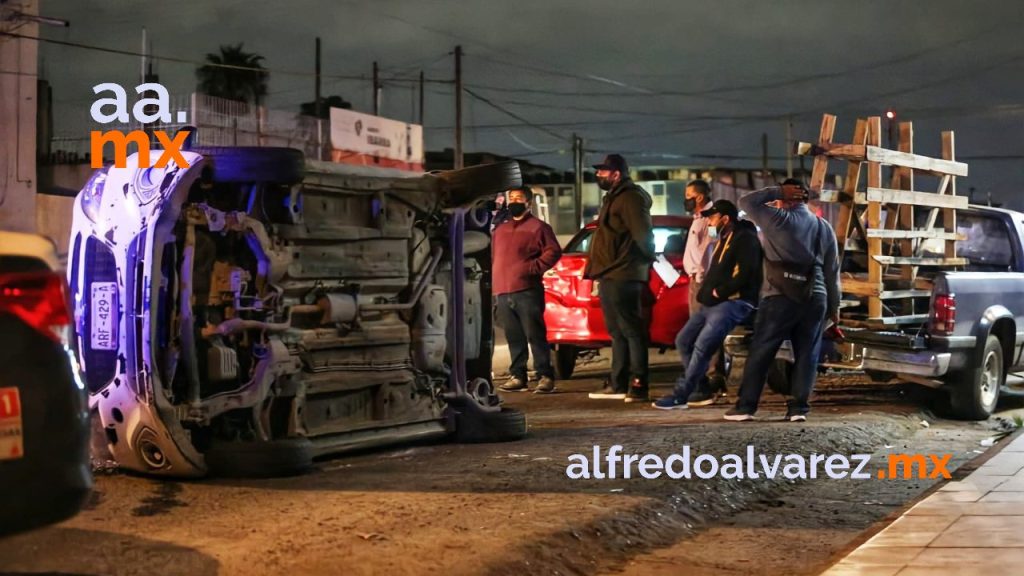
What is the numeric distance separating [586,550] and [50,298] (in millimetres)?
2685

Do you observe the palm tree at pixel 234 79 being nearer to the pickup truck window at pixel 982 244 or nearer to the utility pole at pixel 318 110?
the utility pole at pixel 318 110

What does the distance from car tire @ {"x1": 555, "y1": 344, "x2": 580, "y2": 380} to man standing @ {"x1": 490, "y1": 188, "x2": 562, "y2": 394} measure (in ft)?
4.64

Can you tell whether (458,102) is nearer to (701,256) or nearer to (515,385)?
(515,385)

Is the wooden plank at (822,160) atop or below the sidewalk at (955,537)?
atop

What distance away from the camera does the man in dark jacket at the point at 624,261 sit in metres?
9.99

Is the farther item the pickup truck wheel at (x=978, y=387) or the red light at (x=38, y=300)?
the pickup truck wheel at (x=978, y=387)

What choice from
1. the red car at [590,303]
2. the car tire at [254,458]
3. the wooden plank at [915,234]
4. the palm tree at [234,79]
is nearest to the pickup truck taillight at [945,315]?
the wooden plank at [915,234]

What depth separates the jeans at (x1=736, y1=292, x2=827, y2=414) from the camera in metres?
9.03

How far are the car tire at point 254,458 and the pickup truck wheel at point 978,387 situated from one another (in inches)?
238

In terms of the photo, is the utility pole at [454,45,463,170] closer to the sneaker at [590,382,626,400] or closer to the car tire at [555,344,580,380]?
the car tire at [555,344,580,380]

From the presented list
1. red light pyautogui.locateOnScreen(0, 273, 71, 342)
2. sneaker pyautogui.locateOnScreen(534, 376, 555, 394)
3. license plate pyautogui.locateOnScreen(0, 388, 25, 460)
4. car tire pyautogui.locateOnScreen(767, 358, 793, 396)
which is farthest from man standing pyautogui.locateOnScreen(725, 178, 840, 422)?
license plate pyautogui.locateOnScreen(0, 388, 25, 460)

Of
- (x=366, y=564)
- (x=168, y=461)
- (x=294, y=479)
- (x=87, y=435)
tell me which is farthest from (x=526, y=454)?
(x=87, y=435)

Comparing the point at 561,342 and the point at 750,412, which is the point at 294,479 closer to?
the point at 750,412

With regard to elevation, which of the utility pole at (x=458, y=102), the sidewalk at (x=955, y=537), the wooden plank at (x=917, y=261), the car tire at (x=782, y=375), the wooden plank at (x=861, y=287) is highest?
the utility pole at (x=458, y=102)
